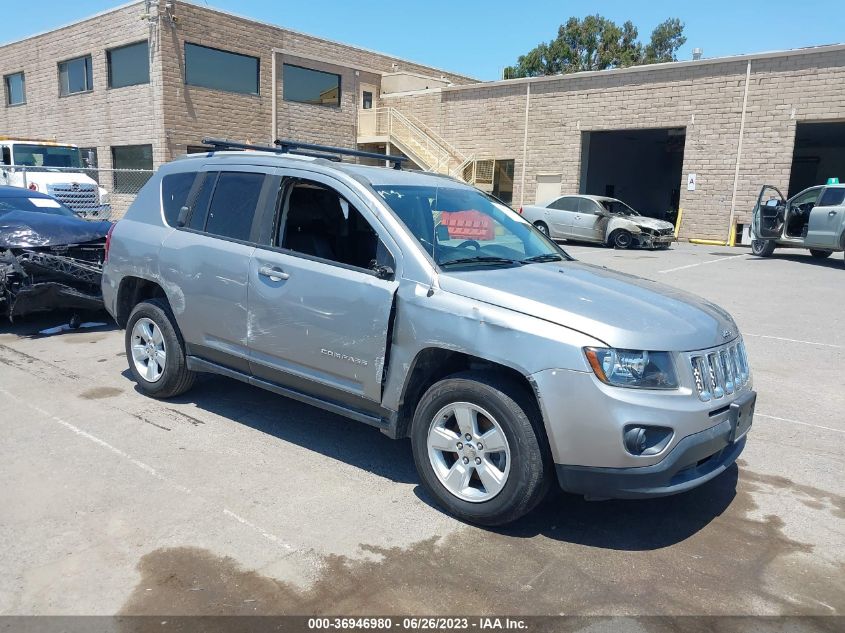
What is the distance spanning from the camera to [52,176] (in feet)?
65.3

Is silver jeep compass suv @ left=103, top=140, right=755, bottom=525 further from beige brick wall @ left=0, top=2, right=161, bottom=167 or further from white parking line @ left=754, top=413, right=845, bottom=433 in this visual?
beige brick wall @ left=0, top=2, right=161, bottom=167

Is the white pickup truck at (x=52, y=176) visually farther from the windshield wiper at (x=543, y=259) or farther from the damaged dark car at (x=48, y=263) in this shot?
the windshield wiper at (x=543, y=259)

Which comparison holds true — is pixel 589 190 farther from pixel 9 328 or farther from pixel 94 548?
pixel 94 548

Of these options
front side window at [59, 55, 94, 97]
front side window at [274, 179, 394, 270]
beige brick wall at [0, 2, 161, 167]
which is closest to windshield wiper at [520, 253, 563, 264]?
front side window at [274, 179, 394, 270]

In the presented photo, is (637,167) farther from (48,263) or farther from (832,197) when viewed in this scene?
(48,263)

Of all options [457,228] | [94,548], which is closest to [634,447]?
[457,228]

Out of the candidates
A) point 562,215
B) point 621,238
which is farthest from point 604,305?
point 562,215

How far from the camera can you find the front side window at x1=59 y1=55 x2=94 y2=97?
27.6 meters

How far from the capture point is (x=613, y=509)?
159 inches

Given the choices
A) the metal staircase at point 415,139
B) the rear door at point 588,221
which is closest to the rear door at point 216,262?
the rear door at point 588,221

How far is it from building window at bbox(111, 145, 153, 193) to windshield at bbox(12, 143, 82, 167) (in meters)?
2.91

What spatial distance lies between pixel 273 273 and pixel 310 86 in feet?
87.5

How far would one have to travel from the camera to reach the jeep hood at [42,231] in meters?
7.70

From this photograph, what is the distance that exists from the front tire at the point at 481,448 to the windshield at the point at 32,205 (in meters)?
7.73
